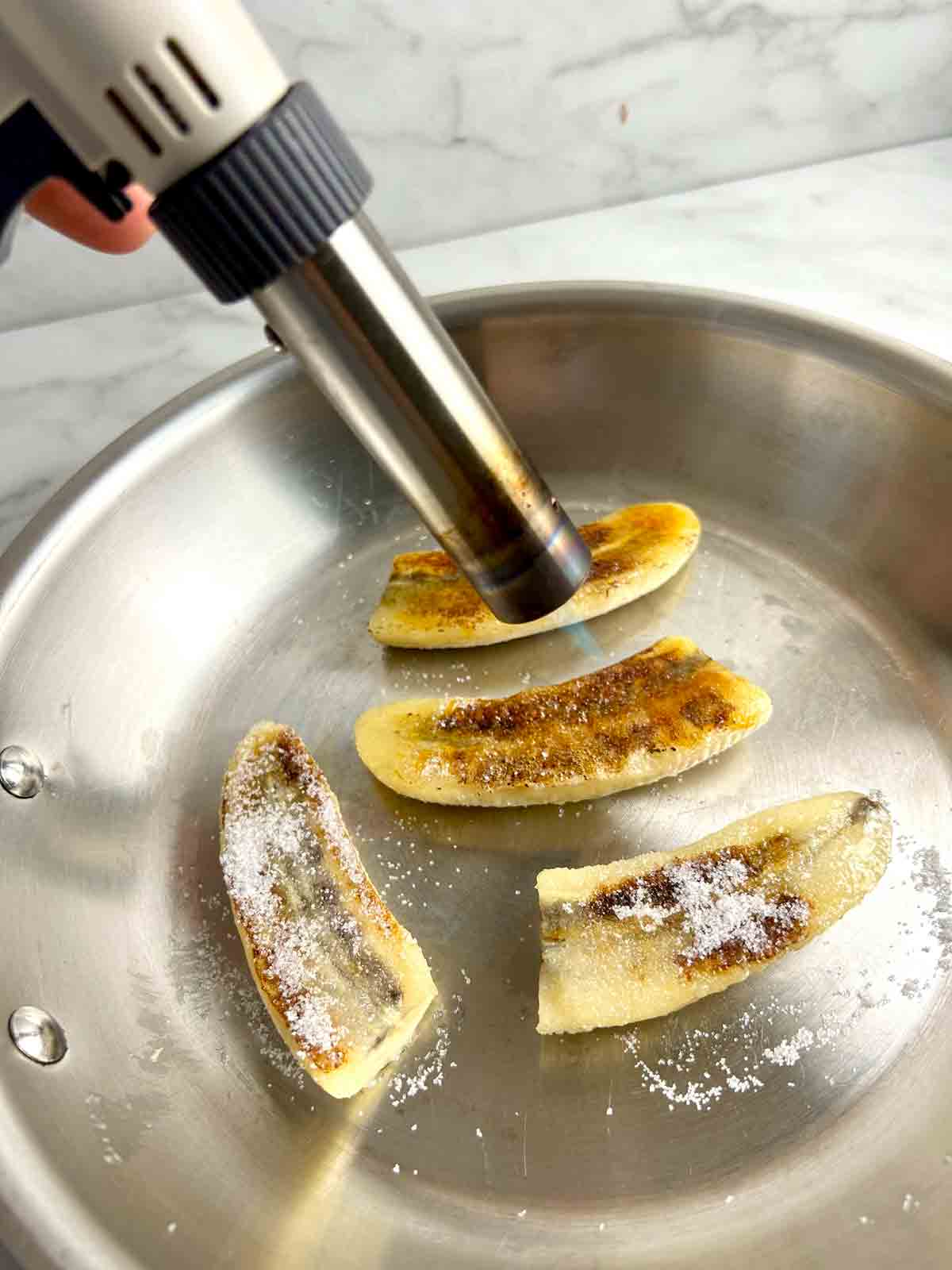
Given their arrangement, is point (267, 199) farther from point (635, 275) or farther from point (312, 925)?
point (635, 275)

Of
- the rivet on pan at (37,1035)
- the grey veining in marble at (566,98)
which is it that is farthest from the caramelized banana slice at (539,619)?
the grey veining in marble at (566,98)

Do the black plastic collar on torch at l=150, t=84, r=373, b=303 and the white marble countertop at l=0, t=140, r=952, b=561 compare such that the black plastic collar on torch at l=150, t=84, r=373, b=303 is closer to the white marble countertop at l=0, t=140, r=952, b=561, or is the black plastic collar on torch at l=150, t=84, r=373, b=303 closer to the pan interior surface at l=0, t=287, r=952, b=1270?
the pan interior surface at l=0, t=287, r=952, b=1270

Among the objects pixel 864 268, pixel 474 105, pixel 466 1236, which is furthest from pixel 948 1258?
pixel 474 105

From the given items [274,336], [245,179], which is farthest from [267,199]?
[274,336]

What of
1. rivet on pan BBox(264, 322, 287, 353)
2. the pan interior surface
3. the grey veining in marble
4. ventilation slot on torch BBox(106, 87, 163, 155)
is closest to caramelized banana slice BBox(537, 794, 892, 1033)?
the pan interior surface

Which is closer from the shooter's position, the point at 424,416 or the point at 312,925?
the point at 424,416

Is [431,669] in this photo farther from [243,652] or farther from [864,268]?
[864,268]
